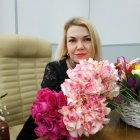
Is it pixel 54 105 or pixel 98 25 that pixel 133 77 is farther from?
pixel 98 25

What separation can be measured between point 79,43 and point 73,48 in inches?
1.8

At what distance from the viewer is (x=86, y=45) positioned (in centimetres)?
125

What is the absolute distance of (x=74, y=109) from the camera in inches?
20.4

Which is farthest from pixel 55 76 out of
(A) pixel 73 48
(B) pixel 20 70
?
(B) pixel 20 70

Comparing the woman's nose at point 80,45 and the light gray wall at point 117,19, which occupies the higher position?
the light gray wall at point 117,19

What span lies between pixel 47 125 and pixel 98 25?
2102 millimetres

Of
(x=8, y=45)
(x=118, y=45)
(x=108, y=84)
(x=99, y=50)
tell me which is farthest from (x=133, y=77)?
(x=118, y=45)

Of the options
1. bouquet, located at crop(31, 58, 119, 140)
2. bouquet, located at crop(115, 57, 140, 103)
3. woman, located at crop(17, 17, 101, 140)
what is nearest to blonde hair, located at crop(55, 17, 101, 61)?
woman, located at crop(17, 17, 101, 140)

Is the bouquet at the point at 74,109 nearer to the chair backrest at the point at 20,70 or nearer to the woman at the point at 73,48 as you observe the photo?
the woman at the point at 73,48

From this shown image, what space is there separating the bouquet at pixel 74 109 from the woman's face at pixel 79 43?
68cm

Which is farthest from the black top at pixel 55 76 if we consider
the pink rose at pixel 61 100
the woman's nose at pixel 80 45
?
Result: the pink rose at pixel 61 100

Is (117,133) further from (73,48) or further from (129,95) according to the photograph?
(73,48)

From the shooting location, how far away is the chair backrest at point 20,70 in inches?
62.7

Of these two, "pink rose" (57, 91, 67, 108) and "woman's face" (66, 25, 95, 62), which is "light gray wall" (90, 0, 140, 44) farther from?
"pink rose" (57, 91, 67, 108)
